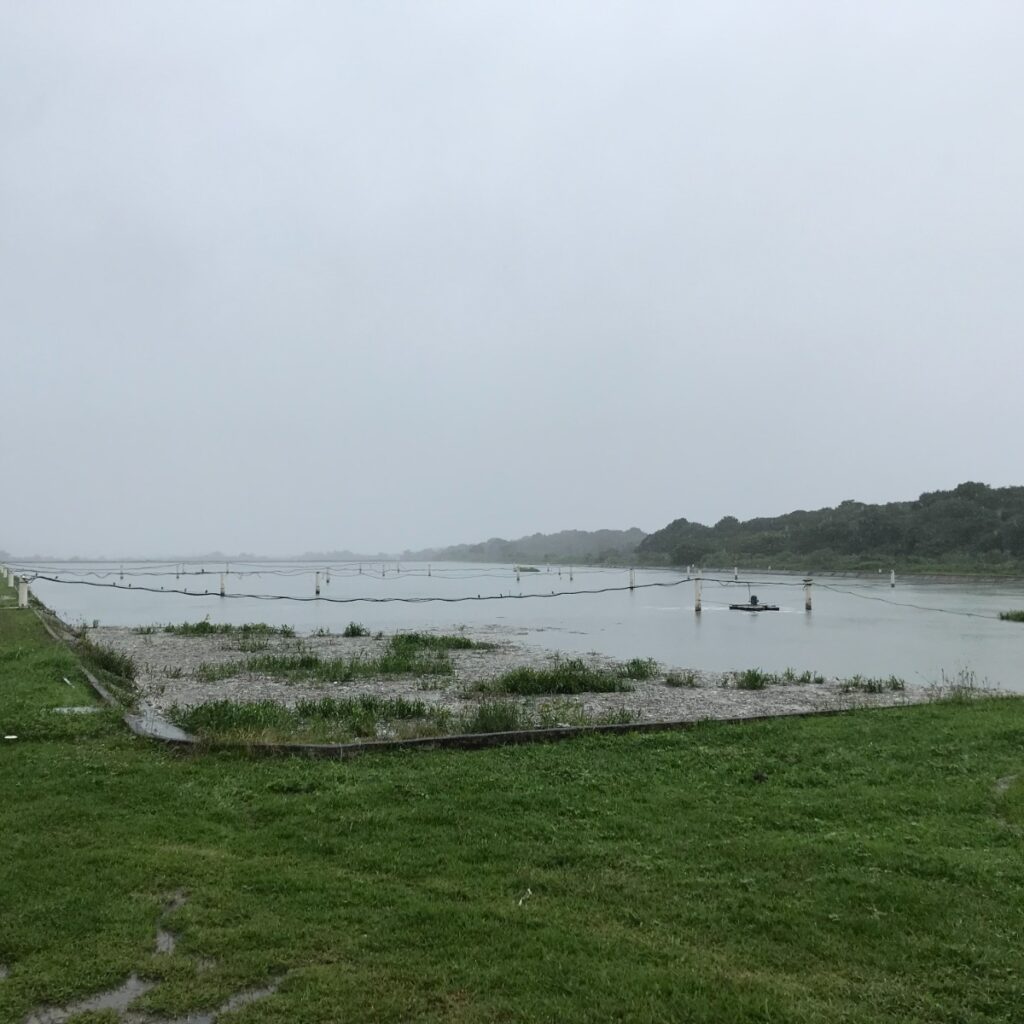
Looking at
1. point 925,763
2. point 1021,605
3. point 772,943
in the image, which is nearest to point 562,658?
point 925,763

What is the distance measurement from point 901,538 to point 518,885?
91.5 metres

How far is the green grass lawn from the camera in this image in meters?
3.28

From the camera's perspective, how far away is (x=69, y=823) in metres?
5.28

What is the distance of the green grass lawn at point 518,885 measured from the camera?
328 cm

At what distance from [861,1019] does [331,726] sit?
7600 millimetres

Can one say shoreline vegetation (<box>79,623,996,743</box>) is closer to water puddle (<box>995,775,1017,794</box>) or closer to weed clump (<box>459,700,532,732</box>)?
weed clump (<box>459,700,532,732</box>)

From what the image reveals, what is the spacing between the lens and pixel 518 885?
4.43 metres

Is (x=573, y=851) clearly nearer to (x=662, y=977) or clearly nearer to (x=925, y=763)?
(x=662, y=977)

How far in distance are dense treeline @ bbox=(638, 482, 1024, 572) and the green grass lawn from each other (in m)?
77.4

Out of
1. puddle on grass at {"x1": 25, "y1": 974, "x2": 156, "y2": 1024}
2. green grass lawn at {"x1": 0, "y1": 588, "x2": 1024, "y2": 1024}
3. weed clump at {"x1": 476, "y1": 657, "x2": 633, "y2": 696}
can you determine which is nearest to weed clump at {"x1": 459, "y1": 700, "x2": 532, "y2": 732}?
green grass lawn at {"x1": 0, "y1": 588, "x2": 1024, "y2": 1024}

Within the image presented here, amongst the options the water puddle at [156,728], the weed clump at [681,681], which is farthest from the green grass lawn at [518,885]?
the weed clump at [681,681]

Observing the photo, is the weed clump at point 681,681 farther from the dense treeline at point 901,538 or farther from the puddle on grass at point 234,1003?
the dense treeline at point 901,538

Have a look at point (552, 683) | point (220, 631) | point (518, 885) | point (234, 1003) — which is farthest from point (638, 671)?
point (220, 631)

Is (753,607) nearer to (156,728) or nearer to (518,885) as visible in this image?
(156,728)
